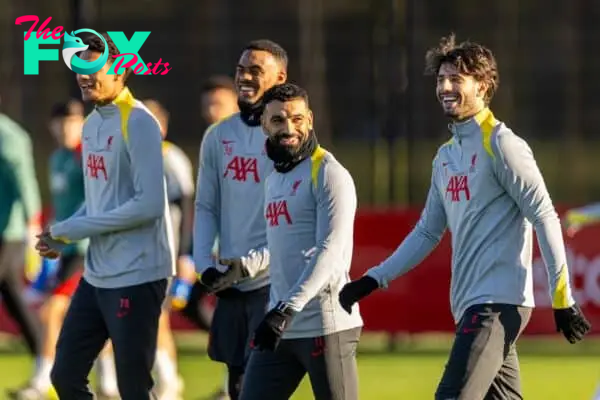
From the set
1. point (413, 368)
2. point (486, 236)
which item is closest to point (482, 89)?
point (486, 236)

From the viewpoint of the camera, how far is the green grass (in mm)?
13273

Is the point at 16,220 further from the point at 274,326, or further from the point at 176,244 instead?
the point at 274,326

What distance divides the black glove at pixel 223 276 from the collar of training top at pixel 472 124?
1.23 meters

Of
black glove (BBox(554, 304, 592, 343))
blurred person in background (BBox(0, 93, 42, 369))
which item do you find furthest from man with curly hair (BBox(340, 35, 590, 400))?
blurred person in background (BBox(0, 93, 42, 369))

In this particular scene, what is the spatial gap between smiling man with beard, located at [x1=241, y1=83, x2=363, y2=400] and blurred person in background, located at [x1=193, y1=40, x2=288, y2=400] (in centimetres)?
88

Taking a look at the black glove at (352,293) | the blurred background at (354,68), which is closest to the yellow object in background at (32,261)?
the black glove at (352,293)

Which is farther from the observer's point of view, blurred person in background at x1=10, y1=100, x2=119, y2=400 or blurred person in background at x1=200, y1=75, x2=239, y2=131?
blurred person in background at x1=10, y1=100, x2=119, y2=400

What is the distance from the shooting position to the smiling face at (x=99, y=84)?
9266 mm

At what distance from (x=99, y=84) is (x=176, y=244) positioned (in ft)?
11.7

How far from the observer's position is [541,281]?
15.6 metres

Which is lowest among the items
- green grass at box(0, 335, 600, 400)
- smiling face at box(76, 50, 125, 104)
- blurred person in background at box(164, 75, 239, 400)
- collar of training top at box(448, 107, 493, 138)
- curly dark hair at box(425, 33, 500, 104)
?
green grass at box(0, 335, 600, 400)

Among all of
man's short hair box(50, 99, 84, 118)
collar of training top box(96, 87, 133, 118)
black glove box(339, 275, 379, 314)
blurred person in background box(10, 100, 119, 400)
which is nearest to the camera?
black glove box(339, 275, 379, 314)

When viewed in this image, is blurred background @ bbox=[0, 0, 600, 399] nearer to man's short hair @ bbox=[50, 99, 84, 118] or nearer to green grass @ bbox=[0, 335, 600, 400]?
green grass @ bbox=[0, 335, 600, 400]

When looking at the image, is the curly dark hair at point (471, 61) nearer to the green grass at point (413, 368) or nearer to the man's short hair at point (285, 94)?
the man's short hair at point (285, 94)
